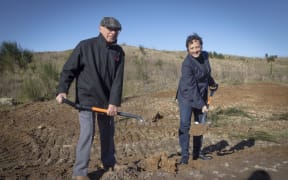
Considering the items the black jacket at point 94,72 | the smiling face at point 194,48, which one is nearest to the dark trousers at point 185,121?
the smiling face at point 194,48

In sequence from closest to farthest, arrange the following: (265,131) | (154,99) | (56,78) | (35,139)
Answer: (35,139)
(265,131)
(154,99)
(56,78)

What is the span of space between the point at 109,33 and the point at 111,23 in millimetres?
116

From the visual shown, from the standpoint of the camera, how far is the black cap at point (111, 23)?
3.80m

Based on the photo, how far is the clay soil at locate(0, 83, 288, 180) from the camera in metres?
4.75

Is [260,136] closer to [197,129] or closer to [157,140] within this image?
[157,140]

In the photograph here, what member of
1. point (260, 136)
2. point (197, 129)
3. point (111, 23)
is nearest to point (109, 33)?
point (111, 23)

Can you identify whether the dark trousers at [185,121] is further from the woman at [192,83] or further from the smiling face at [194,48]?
the smiling face at [194,48]

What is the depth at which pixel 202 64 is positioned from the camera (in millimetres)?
4809

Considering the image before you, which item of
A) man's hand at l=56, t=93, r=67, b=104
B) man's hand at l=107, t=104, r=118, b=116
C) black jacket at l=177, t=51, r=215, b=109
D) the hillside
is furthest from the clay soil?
man's hand at l=56, t=93, r=67, b=104

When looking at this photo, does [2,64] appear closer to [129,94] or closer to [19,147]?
[129,94]

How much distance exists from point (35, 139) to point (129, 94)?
22.0ft

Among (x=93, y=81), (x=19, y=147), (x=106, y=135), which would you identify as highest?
(x=93, y=81)

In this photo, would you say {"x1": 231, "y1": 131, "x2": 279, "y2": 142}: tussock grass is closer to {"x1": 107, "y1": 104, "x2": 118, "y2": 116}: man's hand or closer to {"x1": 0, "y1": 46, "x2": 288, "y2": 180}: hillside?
{"x1": 0, "y1": 46, "x2": 288, "y2": 180}: hillside

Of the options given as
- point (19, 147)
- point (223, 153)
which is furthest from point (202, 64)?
point (19, 147)
